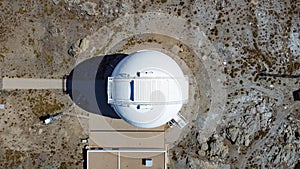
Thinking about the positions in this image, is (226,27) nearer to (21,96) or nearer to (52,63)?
(52,63)

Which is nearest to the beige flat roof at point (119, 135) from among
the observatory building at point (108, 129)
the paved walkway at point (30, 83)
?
the observatory building at point (108, 129)

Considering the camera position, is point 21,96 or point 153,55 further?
point 21,96

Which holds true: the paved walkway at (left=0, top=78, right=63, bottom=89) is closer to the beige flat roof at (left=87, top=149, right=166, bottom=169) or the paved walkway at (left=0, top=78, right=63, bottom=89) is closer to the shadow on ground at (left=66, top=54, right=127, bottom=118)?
Result: the shadow on ground at (left=66, top=54, right=127, bottom=118)

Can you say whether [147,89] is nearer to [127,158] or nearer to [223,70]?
[127,158]

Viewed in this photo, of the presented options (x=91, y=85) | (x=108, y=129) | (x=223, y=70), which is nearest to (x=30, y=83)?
(x=91, y=85)

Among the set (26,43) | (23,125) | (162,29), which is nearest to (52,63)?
(26,43)

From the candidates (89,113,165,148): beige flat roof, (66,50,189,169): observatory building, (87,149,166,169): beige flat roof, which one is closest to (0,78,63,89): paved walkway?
(66,50,189,169): observatory building

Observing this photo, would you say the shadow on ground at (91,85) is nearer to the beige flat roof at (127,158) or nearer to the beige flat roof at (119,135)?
the beige flat roof at (119,135)
